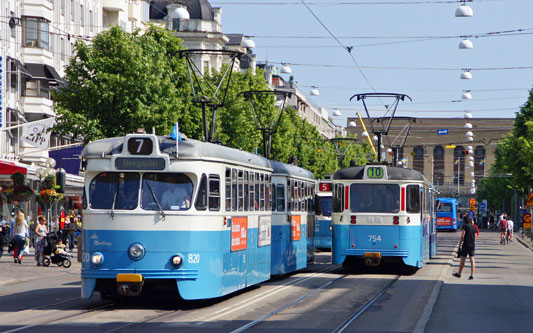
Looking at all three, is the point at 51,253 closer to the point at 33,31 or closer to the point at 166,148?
the point at 166,148

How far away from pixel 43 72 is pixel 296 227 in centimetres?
2727

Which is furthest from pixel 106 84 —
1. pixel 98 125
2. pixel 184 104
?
pixel 184 104

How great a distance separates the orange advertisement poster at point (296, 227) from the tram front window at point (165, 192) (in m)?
8.51

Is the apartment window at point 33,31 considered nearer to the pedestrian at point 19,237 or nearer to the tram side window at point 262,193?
the pedestrian at point 19,237

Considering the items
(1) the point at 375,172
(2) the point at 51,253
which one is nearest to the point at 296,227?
(1) the point at 375,172

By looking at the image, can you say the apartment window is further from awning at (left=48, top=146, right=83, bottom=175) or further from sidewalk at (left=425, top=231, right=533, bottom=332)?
sidewalk at (left=425, top=231, right=533, bottom=332)

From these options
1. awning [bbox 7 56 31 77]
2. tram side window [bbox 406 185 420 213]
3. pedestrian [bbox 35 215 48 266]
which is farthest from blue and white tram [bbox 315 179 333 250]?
awning [bbox 7 56 31 77]

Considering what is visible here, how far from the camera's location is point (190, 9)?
3334 inches

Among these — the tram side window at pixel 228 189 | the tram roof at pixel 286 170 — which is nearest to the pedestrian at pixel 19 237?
the tram roof at pixel 286 170

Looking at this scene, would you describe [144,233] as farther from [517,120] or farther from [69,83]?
[517,120]

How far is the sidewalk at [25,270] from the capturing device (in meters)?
25.8

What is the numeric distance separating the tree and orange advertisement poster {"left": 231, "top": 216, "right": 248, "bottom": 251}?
16.4 metres

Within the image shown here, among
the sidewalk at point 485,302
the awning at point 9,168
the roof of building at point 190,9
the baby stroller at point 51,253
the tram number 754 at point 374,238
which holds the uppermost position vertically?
the roof of building at point 190,9

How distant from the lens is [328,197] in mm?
41844
